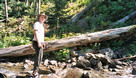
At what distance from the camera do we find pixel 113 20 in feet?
45.2

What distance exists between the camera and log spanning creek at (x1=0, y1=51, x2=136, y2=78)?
6.77 meters

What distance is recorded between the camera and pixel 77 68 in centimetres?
748

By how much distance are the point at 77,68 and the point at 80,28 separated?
565 centimetres

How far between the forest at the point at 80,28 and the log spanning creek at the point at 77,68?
Answer: 0.53 feet

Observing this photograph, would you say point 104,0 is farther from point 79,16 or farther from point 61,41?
point 61,41

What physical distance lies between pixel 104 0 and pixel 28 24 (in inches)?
324

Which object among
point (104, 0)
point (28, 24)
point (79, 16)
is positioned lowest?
point (28, 24)

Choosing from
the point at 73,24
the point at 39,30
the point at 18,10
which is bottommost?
the point at 73,24

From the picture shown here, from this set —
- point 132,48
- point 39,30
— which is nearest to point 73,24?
point 132,48

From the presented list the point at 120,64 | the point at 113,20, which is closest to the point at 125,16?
the point at 113,20

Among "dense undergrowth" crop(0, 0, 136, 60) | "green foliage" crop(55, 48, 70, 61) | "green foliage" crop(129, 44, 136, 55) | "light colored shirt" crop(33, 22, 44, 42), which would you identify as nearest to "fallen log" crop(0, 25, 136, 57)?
"green foliage" crop(55, 48, 70, 61)

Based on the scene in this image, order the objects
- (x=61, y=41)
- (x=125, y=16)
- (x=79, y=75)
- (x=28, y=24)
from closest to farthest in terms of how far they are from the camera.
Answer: (x=79, y=75)
(x=61, y=41)
(x=125, y=16)
(x=28, y=24)

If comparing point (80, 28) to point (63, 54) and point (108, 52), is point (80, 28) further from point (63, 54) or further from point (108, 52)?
point (108, 52)

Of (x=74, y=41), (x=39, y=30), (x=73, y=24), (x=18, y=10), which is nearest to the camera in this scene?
(x=39, y=30)
